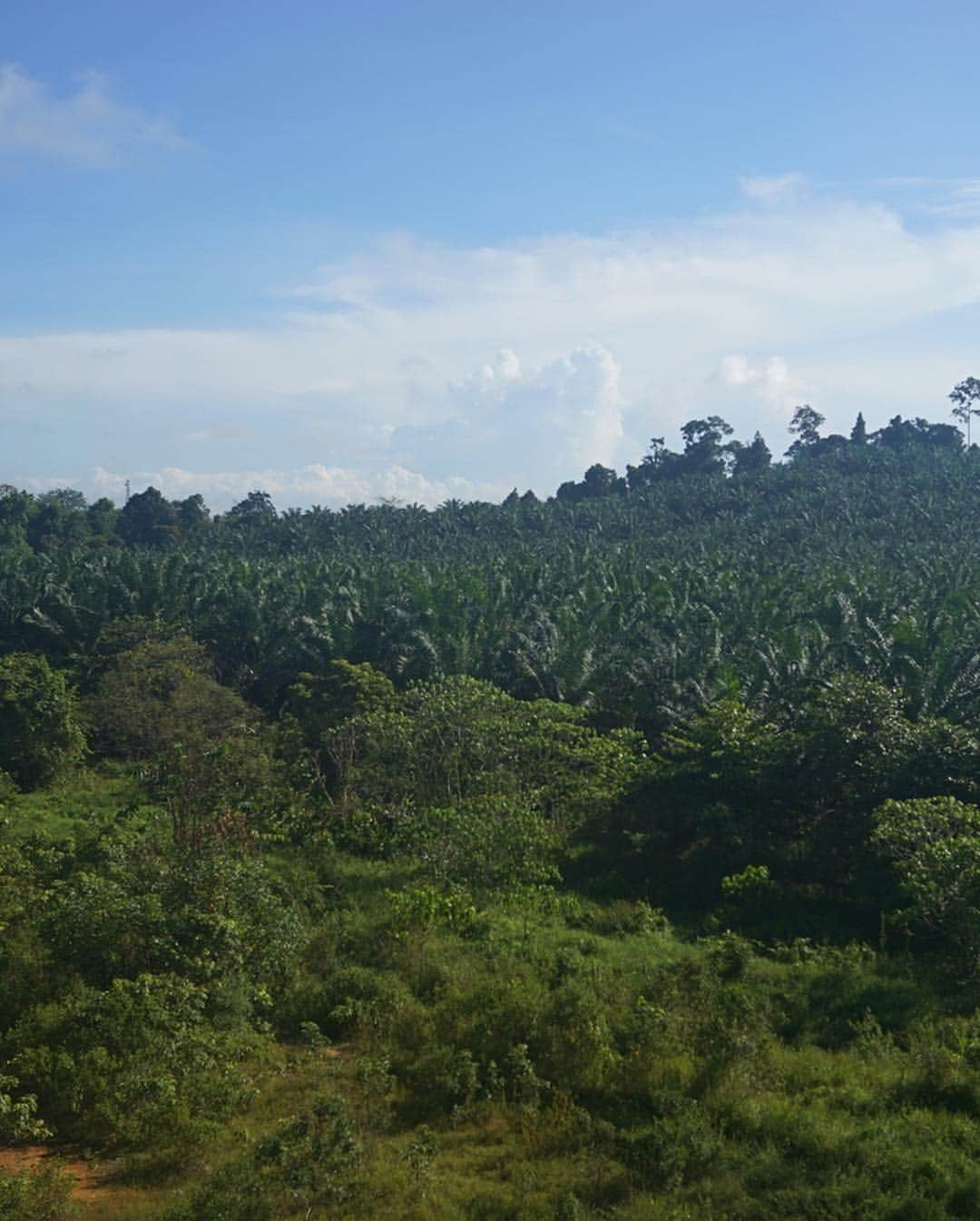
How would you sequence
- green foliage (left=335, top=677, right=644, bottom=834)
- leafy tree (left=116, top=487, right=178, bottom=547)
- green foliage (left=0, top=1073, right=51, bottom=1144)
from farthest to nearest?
leafy tree (left=116, top=487, right=178, bottom=547) < green foliage (left=335, top=677, right=644, bottom=834) < green foliage (left=0, top=1073, right=51, bottom=1144)

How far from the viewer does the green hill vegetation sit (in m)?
10.8

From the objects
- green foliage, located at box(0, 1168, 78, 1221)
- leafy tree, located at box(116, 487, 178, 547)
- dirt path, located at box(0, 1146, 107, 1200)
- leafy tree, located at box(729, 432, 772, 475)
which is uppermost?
leafy tree, located at box(729, 432, 772, 475)

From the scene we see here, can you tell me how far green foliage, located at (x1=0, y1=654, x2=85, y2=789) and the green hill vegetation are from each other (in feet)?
0.34

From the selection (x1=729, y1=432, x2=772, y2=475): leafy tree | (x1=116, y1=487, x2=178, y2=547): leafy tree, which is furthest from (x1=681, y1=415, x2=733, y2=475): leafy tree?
(x1=116, y1=487, x2=178, y2=547): leafy tree

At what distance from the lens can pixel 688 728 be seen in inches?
957

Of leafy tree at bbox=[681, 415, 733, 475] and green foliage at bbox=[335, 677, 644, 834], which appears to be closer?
green foliage at bbox=[335, 677, 644, 834]

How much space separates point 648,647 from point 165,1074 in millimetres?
21028

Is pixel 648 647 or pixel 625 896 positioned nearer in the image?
pixel 625 896

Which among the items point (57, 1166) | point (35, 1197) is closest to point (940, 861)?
point (57, 1166)

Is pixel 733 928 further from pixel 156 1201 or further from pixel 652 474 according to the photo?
pixel 652 474

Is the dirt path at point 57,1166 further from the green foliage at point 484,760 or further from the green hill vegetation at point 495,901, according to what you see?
the green foliage at point 484,760

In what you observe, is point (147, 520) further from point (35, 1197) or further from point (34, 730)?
point (35, 1197)

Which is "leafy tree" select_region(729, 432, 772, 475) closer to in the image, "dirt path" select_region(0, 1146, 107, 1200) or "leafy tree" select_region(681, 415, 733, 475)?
"leafy tree" select_region(681, 415, 733, 475)

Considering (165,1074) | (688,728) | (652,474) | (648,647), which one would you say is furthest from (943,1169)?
(652,474)
